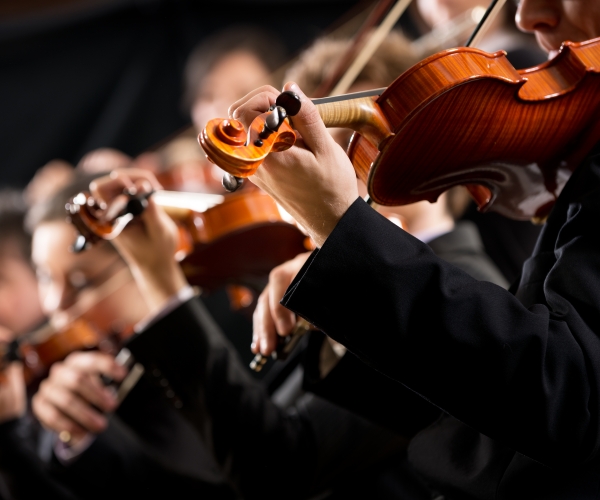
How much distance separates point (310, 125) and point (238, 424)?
19.5 inches

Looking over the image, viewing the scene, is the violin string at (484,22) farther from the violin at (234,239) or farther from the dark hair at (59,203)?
the dark hair at (59,203)

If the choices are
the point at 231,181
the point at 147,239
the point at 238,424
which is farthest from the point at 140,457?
the point at 231,181

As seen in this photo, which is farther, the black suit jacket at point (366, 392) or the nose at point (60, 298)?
the nose at point (60, 298)

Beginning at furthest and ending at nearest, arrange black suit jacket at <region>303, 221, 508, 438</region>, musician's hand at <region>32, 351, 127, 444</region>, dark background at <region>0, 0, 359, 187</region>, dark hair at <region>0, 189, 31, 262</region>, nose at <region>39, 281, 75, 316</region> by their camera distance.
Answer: dark background at <region>0, 0, 359, 187</region>, dark hair at <region>0, 189, 31, 262</region>, nose at <region>39, 281, 75, 316</region>, musician's hand at <region>32, 351, 127, 444</region>, black suit jacket at <region>303, 221, 508, 438</region>

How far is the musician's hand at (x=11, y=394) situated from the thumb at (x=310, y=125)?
0.88m

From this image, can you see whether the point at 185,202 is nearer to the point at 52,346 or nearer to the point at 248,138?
the point at 52,346

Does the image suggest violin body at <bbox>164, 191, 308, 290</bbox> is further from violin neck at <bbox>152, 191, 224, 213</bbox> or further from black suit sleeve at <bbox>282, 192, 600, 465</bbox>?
black suit sleeve at <bbox>282, 192, 600, 465</bbox>

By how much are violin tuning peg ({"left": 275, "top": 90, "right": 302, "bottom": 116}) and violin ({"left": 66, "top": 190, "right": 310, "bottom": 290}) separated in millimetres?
401

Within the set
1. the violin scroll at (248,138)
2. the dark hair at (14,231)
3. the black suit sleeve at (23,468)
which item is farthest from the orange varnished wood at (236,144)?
the dark hair at (14,231)

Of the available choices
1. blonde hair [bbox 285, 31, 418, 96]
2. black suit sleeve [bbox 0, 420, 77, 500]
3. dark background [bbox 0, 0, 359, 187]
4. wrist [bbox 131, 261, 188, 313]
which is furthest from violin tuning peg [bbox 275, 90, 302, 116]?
dark background [bbox 0, 0, 359, 187]

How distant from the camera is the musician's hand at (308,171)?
1.49 feet

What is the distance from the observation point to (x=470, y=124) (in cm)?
54

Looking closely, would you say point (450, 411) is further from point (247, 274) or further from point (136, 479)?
point (136, 479)

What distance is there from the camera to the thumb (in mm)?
443
